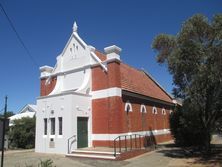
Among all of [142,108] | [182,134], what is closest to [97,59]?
[142,108]

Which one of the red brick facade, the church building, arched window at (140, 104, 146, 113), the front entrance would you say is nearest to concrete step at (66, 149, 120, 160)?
the church building

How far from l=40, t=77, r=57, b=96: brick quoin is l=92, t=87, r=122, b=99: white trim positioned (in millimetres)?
5955

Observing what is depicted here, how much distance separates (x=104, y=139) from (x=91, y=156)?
3927 mm

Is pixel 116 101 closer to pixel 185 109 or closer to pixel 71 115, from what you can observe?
pixel 71 115

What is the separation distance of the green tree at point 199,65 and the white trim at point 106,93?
4.89 m

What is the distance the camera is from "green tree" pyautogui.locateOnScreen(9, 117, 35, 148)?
30.7m

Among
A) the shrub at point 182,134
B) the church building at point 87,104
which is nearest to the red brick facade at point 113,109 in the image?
the church building at point 87,104

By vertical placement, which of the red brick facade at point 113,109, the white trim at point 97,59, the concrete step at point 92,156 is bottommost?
the concrete step at point 92,156

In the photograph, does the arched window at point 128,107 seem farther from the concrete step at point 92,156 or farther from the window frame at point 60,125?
the concrete step at point 92,156

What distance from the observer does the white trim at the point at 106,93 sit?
73.3 ft

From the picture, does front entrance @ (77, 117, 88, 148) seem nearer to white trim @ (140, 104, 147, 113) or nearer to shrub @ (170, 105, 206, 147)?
white trim @ (140, 104, 147, 113)

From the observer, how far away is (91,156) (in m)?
18.6

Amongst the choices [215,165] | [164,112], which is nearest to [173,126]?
[164,112]

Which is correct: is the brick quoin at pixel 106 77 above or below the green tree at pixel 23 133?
above
